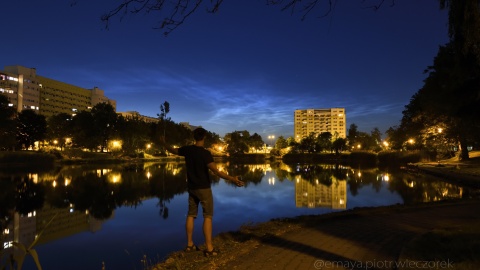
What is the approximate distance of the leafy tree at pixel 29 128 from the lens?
7231 centimetres

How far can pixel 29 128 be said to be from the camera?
238 feet

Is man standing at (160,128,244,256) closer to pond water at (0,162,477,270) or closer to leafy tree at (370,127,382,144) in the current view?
pond water at (0,162,477,270)

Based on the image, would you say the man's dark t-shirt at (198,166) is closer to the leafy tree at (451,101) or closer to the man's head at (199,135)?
the man's head at (199,135)

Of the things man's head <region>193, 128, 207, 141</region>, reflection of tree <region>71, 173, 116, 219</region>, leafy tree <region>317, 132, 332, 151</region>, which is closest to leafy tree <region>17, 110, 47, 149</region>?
reflection of tree <region>71, 173, 116, 219</region>

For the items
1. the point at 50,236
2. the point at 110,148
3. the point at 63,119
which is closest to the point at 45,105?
the point at 63,119

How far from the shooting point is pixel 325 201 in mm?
16188

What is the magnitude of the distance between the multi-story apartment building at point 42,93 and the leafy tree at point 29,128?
101 feet

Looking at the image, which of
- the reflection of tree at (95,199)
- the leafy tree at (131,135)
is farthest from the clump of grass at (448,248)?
the leafy tree at (131,135)

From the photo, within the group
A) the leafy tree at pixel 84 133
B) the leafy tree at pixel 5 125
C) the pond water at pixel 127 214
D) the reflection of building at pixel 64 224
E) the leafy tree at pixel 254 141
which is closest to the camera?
the pond water at pixel 127 214

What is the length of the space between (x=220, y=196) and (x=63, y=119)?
8151 cm

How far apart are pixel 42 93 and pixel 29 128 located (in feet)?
242

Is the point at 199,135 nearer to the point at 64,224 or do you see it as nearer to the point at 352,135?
the point at 64,224

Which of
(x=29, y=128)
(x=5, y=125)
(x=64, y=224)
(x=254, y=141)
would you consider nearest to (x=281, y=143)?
(x=254, y=141)

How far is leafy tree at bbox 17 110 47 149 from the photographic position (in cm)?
7231
